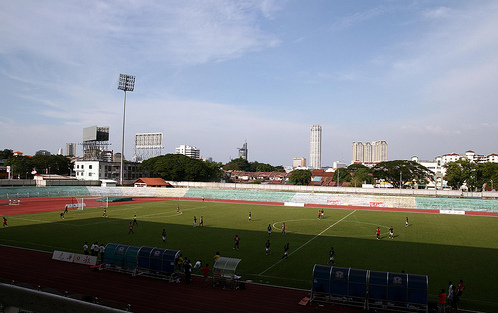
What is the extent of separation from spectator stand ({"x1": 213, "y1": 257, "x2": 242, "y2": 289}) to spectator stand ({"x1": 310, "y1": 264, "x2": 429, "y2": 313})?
458cm

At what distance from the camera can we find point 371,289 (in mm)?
17219

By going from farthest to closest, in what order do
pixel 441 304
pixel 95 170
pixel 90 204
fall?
pixel 95 170 < pixel 90 204 < pixel 441 304

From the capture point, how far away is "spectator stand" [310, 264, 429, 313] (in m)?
16.6

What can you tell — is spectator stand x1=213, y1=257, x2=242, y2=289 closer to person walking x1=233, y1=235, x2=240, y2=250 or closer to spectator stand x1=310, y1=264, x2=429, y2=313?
spectator stand x1=310, y1=264, x2=429, y2=313

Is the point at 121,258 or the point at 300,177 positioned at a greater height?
the point at 300,177

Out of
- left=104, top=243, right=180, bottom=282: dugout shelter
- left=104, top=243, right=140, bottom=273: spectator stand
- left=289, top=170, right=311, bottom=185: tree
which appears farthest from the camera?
left=289, top=170, right=311, bottom=185: tree

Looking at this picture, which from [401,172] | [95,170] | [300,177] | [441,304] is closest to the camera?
[441,304]

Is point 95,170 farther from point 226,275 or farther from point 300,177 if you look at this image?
point 226,275

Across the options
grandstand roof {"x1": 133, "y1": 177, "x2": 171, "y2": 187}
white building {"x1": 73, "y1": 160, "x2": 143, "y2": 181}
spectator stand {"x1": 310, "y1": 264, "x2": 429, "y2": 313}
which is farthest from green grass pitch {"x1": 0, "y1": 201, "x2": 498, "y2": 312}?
white building {"x1": 73, "y1": 160, "x2": 143, "y2": 181}

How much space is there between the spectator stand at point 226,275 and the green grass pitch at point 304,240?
2.58 metres

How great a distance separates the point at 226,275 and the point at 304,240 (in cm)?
1639

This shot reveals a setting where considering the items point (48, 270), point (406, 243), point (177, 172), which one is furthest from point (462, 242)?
point (177, 172)

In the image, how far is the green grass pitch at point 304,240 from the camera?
917 inches

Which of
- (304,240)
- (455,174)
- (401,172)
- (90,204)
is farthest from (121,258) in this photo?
(455,174)
